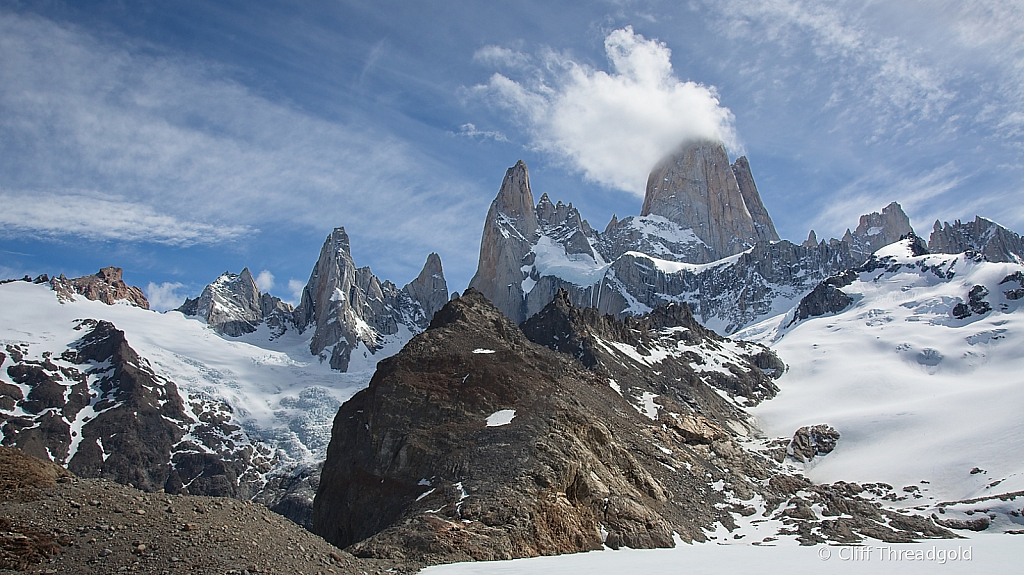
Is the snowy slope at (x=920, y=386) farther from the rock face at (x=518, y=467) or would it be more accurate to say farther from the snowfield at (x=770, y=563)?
the snowfield at (x=770, y=563)

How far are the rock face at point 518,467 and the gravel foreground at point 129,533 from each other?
33.9 ft

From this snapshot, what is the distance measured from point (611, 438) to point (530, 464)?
1585 centimetres

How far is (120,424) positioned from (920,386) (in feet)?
563

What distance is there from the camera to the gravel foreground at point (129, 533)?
69.9ft

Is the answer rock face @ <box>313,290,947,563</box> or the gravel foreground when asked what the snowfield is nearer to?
rock face @ <box>313,290,947,563</box>

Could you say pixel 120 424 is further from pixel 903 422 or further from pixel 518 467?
pixel 903 422

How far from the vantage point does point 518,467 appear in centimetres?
4878

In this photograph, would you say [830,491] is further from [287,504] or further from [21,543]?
[287,504]

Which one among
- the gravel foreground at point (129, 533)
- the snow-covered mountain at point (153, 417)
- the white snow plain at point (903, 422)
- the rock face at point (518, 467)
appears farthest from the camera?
the snow-covered mountain at point (153, 417)

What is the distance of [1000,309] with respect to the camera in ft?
558

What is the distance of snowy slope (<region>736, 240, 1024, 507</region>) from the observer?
84.1 metres

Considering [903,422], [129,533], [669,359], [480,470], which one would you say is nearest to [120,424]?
[669,359]

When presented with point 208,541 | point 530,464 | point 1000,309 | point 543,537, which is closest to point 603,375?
point 530,464

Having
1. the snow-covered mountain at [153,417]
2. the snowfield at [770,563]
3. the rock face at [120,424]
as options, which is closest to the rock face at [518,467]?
the snowfield at [770,563]
